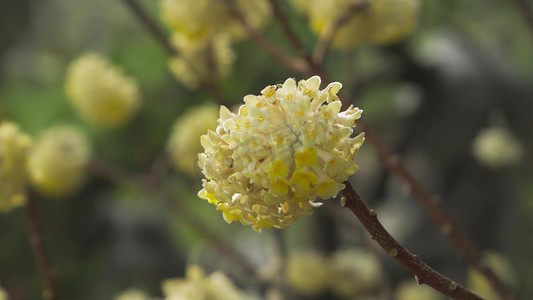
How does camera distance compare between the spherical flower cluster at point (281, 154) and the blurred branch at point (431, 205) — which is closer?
the spherical flower cluster at point (281, 154)

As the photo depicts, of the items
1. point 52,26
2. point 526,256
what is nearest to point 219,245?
point 526,256

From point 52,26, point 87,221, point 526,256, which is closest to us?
point 526,256

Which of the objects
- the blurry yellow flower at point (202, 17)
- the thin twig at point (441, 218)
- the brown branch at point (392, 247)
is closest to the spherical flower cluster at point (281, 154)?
the brown branch at point (392, 247)

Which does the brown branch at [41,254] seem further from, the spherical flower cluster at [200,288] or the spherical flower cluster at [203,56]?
the spherical flower cluster at [203,56]

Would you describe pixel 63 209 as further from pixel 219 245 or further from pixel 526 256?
pixel 526 256

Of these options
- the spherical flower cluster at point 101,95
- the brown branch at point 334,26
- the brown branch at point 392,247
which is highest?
the spherical flower cluster at point 101,95

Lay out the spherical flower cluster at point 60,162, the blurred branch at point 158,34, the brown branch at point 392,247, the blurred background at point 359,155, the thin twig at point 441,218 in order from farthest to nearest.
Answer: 1. the blurred background at point 359,155
2. the spherical flower cluster at point 60,162
3. the blurred branch at point 158,34
4. the thin twig at point 441,218
5. the brown branch at point 392,247

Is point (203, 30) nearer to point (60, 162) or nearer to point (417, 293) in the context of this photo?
point (60, 162)

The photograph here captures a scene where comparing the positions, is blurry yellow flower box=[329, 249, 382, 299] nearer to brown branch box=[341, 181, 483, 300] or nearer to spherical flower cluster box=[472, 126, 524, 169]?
spherical flower cluster box=[472, 126, 524, 169]
